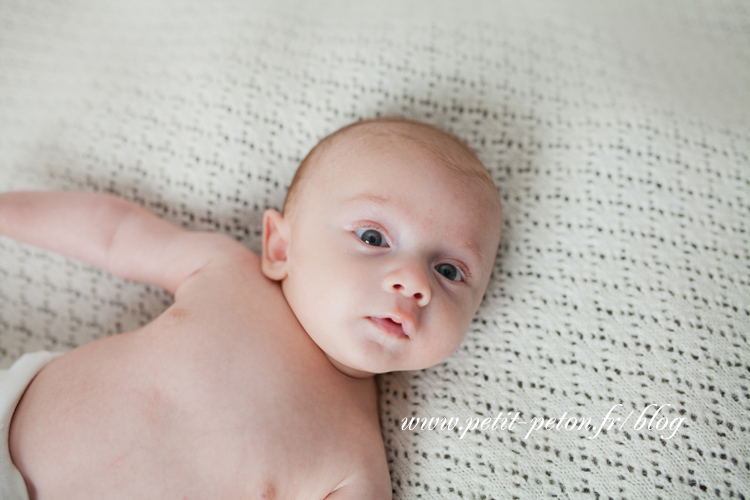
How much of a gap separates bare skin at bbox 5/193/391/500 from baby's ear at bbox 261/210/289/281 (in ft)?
0.12

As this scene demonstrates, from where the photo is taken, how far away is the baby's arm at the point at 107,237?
4.21 ft

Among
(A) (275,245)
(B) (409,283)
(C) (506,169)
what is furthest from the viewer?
(C) (506,169)

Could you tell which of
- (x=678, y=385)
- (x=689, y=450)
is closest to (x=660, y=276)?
(x=678, y=385)

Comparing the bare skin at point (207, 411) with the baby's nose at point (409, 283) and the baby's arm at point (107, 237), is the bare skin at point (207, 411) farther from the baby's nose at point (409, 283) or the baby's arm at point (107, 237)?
the baby's nose at point (409, 283)

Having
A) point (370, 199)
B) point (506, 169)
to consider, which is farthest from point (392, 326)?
point (506, 169)

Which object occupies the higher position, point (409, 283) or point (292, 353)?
point (409, 283)

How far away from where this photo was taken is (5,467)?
3.33 feet

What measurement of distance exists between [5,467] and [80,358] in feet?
0.79

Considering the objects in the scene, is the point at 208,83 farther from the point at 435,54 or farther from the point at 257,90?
the point at 435,54

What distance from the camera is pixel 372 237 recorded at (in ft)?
3.58

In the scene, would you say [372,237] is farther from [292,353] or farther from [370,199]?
[292,353]

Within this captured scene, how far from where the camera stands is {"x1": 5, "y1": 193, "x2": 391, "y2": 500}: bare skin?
1.04 m

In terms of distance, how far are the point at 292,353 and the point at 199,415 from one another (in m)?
0.23

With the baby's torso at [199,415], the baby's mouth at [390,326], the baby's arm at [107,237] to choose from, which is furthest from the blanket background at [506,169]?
the baby's mouth at [390,326]
